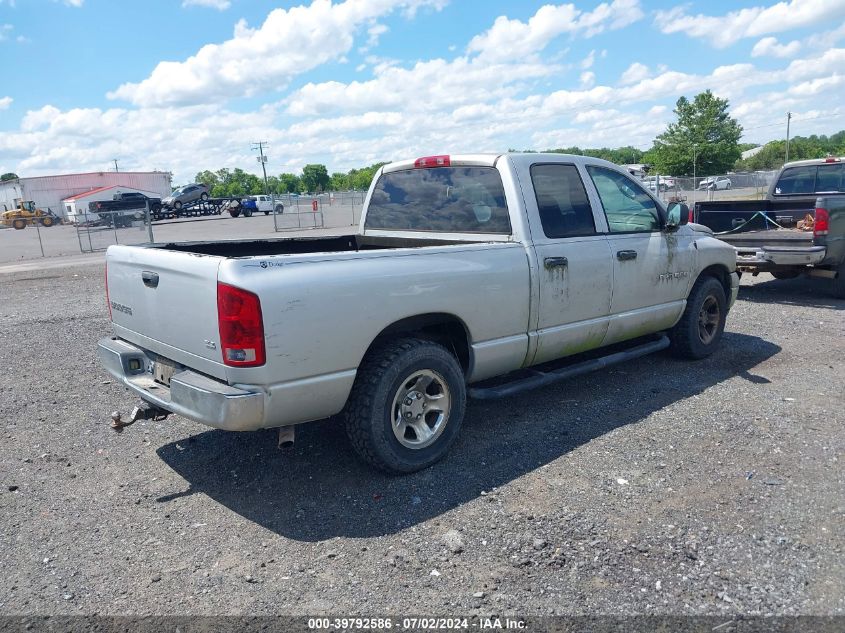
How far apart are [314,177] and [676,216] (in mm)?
134828

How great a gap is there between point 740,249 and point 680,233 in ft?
13.5

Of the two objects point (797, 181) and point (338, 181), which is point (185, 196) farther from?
point (338, 181)

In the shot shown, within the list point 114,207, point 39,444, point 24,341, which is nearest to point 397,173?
point 39,444

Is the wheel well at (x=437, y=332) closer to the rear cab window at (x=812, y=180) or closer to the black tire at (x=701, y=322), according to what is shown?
the black tire at (x=701, y=322)

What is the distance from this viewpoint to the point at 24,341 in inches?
311

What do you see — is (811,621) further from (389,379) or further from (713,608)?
(389,379)

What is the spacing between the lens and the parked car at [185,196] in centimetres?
4594

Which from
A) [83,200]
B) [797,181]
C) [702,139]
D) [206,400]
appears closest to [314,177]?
[83,200]

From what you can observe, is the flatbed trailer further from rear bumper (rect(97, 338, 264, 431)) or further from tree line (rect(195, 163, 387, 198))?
tree line (rect(195, 163, 387, 198))

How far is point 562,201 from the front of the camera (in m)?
5.01

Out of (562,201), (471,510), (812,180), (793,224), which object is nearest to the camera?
(471,510)

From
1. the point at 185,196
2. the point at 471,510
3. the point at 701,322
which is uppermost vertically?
the point at 185,196

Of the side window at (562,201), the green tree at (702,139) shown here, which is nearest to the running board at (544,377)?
the side window at (562,201)

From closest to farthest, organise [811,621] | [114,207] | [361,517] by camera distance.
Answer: [811,621], [361,517], [114,207]
